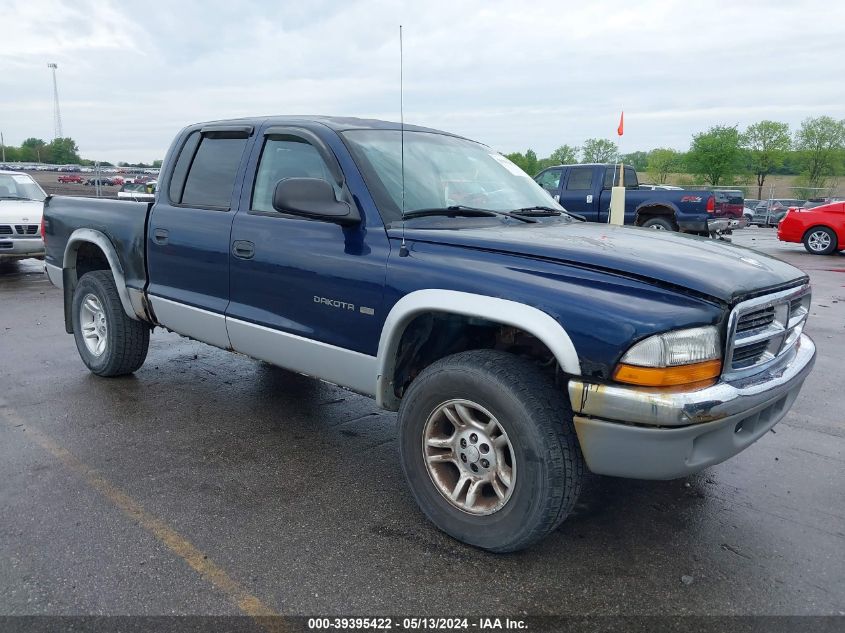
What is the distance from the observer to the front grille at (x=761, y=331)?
2.61 meters

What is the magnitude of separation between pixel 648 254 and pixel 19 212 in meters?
10.8

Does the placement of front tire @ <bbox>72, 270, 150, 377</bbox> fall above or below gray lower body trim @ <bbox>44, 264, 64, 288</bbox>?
below

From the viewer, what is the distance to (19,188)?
38.8ft

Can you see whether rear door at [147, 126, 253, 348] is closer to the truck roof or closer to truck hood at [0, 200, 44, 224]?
the truck roof

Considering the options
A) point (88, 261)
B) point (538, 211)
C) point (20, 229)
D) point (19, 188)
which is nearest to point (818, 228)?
point (538, 211)

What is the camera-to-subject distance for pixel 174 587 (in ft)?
8.62

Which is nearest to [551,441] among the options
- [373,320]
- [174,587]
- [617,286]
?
[617,286]

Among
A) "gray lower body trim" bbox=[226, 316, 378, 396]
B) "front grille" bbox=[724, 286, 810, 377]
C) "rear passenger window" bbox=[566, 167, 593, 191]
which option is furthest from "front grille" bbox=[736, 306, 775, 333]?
"rear passenger window" bbox=[566, 167, 593, 191]

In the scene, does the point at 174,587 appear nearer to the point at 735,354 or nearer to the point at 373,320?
the point at 373,320

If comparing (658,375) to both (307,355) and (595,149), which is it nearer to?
(307,355)

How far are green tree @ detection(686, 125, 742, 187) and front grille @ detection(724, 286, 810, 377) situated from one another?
81764 mm

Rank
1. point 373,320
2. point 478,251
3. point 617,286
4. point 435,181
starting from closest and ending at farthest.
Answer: point 617,286
point 478,251
point 373,320
point 435,181

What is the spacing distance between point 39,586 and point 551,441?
2.04 meters

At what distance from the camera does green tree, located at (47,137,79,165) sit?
275ft
